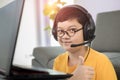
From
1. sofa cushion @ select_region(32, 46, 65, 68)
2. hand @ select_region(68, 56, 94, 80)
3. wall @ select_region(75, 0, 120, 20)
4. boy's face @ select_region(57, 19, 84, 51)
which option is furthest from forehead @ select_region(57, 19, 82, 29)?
wall @ select_region(75, 0, 120, 20)

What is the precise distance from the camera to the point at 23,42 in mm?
3369

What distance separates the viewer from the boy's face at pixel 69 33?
570 mm

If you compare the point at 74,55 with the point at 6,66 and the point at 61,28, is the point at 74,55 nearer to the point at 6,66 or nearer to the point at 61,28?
the point at 61,28

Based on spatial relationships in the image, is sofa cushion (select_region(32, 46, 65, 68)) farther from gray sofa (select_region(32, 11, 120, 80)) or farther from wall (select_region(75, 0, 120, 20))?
wall (select_region(75, 0, 120, 20))

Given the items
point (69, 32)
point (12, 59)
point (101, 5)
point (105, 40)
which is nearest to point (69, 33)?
point (69, 32)

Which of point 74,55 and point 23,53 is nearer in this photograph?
point 74,55

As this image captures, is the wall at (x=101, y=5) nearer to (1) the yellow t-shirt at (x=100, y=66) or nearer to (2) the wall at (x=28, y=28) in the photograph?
(2) the wall at (x=28, y=28)

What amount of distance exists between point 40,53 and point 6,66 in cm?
151

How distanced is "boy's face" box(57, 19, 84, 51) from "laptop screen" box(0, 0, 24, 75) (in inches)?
5.8

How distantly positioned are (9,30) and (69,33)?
0.61 feet

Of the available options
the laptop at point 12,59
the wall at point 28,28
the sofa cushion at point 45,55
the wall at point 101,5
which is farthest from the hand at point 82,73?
the wall at point 28,28

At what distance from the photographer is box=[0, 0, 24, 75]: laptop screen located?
38cm

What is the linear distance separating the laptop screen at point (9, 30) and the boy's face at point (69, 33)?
15 cm

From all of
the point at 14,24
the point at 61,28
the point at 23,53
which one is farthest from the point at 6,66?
the point at 23,53
